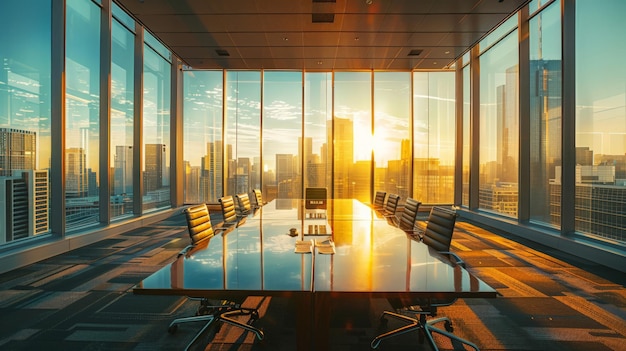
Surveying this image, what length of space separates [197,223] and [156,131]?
542 cm

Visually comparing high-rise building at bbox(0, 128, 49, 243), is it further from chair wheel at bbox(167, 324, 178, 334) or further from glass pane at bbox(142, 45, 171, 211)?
chair wheel at bbox(167, 324, 178, 334)

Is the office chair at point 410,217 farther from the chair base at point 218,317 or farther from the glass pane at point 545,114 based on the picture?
the glass pane at point 545,114

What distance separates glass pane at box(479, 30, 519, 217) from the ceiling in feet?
2.50

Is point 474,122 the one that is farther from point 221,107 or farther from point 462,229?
point 221,107

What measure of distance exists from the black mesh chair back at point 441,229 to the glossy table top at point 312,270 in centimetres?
22

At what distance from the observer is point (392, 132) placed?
800cm

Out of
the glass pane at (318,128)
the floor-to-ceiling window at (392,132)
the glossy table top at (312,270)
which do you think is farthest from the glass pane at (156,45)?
the glossy table top at (312,270)

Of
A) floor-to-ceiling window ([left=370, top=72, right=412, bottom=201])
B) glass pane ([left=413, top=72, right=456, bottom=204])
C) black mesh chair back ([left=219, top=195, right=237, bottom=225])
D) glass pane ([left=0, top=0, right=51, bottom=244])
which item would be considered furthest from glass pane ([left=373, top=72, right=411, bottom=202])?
glass pane ([left=0, top=0, right=51, bottom=244])

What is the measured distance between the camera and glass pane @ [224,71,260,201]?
794 cm

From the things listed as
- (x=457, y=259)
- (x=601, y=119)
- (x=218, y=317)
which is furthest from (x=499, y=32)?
(x=218, y=317)

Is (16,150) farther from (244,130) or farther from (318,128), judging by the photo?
(318,128)

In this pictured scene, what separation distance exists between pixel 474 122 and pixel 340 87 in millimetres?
3432

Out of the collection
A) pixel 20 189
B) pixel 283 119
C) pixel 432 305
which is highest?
pixel 283 119

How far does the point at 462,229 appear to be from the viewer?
607 cm
